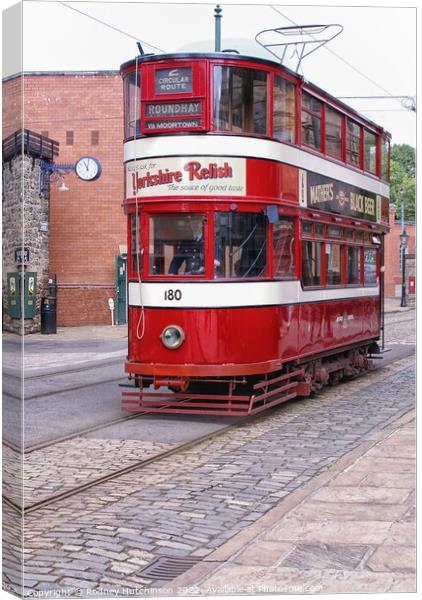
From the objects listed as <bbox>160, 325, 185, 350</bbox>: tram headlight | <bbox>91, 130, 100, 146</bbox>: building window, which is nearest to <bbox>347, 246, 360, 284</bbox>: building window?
<bbox>160, 325, 185, 350</bbox>: tram headlight

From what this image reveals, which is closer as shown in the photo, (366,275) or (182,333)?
(182,333)

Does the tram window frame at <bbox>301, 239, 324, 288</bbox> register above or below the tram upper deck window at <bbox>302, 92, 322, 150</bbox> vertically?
below

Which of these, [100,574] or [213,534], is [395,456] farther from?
[100,574]

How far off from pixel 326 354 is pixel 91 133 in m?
3.77

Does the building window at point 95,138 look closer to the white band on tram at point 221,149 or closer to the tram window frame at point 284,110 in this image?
the white band on tram at point 221,149

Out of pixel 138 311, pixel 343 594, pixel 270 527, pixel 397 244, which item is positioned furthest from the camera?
pixel 138 311

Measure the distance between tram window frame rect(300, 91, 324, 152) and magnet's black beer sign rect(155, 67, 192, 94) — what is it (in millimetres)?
1567

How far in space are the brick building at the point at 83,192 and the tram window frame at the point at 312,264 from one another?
170 cm

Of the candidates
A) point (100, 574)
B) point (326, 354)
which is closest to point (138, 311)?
point (326, 354)

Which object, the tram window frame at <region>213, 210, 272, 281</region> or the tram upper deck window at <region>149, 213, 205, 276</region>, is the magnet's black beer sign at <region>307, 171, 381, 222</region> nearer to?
the tram window frame at <region>213, 210, 272, 281</region>

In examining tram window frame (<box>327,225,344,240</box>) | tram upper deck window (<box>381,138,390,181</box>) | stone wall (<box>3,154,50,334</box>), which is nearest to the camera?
stone wall (<box>3,154,50,334</box>)

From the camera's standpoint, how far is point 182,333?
9.72 meters

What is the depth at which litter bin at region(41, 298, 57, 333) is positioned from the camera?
605 centimetres

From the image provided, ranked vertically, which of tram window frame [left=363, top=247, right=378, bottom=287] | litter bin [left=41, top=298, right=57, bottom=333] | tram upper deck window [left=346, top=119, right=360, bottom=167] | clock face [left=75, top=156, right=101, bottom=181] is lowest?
litter bin [left=41, top=298, right=57, bottom=333]
